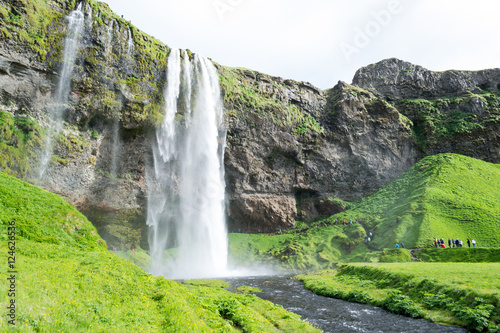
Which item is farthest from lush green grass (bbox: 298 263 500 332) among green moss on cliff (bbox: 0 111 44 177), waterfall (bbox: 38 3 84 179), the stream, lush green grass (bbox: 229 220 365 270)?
waterfall (bbox: 38 3 84 179)

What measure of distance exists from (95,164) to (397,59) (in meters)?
102

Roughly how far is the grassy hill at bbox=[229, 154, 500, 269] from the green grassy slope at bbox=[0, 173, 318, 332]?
Result: 34.8 metres

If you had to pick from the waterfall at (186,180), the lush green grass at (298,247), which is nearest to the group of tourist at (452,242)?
the lush green grass at (298,247)

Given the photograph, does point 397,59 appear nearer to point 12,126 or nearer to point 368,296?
point 368,296

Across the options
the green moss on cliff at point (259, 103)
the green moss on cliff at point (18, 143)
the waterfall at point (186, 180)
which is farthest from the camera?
the green moss on cliff at point (259, 103)

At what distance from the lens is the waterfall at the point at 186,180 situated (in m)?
53.7

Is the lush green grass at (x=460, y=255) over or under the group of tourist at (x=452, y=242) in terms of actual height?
under

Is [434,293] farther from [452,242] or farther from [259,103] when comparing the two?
[259,103]

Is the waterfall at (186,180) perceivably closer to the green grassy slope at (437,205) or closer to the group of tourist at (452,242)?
the green grassy slope at (437,205)

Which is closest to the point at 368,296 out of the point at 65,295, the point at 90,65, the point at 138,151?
the point at 65,295

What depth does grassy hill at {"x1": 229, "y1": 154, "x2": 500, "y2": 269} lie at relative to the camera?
152 feet

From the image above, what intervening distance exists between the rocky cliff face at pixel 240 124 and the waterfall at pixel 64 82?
0.80 metres

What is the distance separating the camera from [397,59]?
10100cm

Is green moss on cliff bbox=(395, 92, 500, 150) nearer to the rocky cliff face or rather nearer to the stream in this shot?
the rocky cliff face
